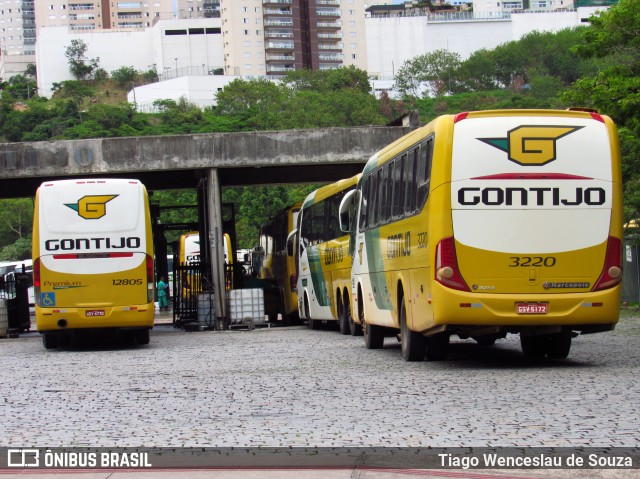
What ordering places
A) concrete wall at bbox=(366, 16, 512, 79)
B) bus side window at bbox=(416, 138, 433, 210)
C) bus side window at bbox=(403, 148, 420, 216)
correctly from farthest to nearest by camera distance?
concrete wall at bbox=(366, 16, 512, 79), bus side window at bbox=(403, 148, 420, 216), bus side window at bbox=(416, 138, 433, 210)

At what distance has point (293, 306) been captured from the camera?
33812 mm

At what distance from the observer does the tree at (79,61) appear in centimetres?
18138

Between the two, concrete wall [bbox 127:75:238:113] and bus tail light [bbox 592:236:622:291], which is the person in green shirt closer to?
bus tail light [bbox 592:236:622:291]

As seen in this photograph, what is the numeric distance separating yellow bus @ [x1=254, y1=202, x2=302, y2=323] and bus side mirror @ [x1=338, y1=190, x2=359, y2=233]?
1071 centimetres

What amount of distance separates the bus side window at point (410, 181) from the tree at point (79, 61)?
561 feet

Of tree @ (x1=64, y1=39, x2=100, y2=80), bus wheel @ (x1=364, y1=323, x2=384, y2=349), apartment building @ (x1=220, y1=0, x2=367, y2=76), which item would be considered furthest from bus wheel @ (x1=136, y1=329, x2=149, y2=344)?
tree @ (x1=64, y1=39, x2=100, y2=80)

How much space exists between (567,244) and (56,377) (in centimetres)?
710

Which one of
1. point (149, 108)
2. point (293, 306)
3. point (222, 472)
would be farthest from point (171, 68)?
point (222, 472)

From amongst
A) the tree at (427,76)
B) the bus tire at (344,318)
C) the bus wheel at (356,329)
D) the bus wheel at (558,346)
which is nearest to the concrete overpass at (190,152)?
the bus tire at (344,318)

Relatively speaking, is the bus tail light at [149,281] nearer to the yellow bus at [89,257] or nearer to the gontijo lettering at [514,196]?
the yellow bus at [89,257]

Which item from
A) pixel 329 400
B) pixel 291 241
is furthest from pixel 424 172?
pixel 291 241

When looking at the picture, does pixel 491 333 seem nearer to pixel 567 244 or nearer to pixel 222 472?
pixel 567 244

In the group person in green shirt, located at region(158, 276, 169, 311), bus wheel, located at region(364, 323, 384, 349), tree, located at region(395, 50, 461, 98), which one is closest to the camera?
bus wheel, located at region(364, 323, 384, 349)

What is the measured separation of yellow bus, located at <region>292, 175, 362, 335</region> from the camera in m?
25.2
